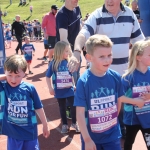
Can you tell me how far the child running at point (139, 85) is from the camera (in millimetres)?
3201

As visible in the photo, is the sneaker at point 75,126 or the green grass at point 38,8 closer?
the sneaker at point 75,126

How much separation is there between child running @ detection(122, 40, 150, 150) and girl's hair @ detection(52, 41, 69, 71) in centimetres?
151

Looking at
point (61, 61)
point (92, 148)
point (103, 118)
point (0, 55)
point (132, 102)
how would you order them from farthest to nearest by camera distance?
point (61, 61), point (0, 55), point (132, 102), point (103, 118), point (92, 148)

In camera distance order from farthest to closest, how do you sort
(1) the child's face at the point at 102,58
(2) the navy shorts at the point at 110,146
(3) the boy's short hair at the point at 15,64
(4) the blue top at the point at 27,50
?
(4) the blue top at the point at 27,50
(3) the boy's short hair at the point at 15,64
(2) the navy shorts at the point at 110,146
(1) the child's face at the point at 102,58

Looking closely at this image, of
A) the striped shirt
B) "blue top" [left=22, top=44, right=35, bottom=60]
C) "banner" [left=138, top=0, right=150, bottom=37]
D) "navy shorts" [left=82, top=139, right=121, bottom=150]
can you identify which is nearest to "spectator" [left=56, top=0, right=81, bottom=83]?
the striped shirt

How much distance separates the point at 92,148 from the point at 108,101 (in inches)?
18.1

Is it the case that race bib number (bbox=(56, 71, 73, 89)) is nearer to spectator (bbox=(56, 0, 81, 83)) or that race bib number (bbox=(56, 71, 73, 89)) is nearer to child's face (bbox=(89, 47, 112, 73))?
spectator (bbox=(56, 0, 81, 83))

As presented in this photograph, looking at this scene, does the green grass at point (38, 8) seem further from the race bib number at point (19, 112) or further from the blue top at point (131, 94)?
the race bib number at point (19, 112)

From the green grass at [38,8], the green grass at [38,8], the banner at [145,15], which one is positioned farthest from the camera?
the green grass at [38,8]

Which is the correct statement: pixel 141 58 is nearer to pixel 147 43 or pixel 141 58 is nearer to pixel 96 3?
pixel 147 43

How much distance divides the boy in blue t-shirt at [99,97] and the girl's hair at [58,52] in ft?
6.00

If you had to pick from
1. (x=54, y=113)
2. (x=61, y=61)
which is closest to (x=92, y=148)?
(x=61, y=61)

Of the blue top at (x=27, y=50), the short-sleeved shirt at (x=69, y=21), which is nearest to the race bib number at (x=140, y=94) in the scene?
the short-sleeved shirt at (x=69, y=21)

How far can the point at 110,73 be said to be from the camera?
284cm
